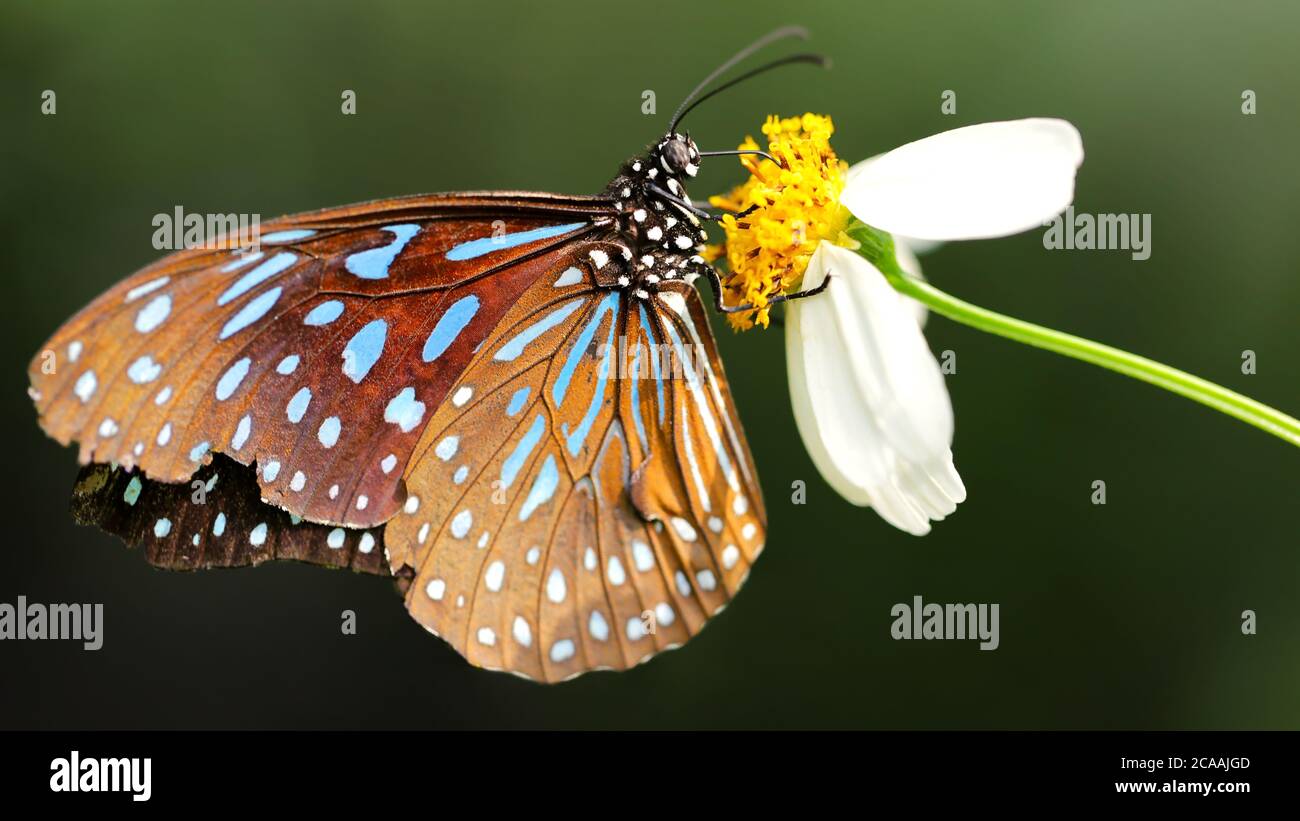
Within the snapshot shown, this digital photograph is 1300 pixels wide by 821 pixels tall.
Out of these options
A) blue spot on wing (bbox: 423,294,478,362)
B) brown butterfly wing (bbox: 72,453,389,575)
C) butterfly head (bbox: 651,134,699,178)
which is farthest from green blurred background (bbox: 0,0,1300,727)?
brown butterfly wing (bbox: 72,453,389,575)

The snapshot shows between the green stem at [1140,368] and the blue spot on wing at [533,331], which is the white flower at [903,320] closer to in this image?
the green stem at [1140,368]

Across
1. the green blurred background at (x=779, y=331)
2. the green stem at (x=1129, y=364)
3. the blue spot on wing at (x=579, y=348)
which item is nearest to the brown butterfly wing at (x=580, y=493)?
the blue spot on wing at (x=579, y=348)

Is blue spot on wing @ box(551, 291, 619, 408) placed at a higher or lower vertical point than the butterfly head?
lower

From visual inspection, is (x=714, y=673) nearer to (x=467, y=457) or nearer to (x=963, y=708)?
(x=963, y=708)

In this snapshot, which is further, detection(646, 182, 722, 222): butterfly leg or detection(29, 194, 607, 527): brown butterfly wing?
detection(646, 182, 722, 222): butterfly leg

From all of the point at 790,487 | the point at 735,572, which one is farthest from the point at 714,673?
the point at 735,572

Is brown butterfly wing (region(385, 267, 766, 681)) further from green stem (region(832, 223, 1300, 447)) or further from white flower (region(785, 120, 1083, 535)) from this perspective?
green stem (region(832, 223, 1300, 447))

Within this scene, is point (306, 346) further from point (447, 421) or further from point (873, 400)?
point (873, 400)

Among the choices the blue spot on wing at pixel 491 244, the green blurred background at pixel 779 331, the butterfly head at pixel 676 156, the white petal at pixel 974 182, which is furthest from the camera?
the green blurred background at pixel 779 331
